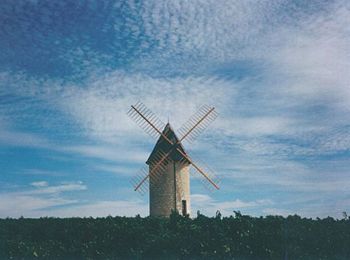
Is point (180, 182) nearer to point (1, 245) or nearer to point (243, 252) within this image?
point (243, 252)

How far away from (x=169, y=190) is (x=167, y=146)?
9.20 feet

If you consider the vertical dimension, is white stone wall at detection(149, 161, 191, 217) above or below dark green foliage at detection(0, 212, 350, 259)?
above

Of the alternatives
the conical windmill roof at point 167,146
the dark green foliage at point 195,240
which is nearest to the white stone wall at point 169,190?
the conical windmill roof at point 167,146

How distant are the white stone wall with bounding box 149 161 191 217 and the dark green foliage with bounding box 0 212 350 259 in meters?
4.99

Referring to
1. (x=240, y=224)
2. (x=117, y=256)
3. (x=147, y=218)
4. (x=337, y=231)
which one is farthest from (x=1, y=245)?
(x=337, y=231)

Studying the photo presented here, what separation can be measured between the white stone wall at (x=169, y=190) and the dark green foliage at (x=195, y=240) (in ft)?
16.4

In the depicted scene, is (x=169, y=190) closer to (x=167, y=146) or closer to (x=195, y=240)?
(x=167, y=146)

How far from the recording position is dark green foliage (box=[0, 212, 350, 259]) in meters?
16.8

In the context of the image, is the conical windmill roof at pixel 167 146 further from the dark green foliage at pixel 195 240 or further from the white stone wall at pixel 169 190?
the dark green foliage at pixel 195 240

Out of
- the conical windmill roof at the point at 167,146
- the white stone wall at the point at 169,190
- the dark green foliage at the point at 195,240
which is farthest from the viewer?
the conical windmill roof at the point at 167,146

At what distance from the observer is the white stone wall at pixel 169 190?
75.3 feet

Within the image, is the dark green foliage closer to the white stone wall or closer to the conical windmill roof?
the white stone wall

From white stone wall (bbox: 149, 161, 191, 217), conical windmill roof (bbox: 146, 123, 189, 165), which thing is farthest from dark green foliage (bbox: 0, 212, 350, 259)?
conical windmill roof (bbox: 146, 123, 189, 165)

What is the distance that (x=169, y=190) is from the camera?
910 inches
